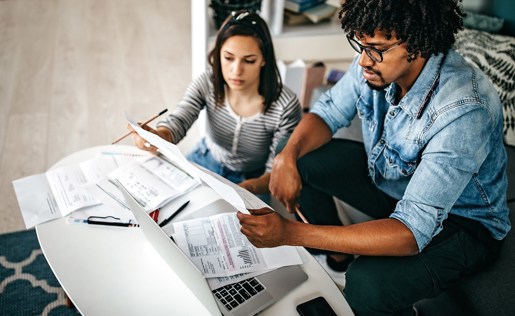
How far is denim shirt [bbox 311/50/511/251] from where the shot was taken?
107 centimetres

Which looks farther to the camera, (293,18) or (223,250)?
(293,18)

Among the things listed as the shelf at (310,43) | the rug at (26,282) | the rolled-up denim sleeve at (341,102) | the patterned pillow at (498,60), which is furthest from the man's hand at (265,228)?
the shelf at (310,43)

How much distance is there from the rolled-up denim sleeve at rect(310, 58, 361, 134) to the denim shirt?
0.07 ft

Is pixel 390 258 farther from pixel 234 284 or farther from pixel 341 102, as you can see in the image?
pixel 341 102

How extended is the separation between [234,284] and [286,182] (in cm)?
39

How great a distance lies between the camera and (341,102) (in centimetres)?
149

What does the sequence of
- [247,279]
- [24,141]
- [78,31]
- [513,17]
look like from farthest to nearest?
[78,31] < [24,141] < [513,17] < [247,279]

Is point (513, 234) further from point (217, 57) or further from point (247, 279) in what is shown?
point (217, 57)

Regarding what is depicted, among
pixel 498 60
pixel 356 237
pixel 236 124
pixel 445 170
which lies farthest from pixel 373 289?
pixel 498 60

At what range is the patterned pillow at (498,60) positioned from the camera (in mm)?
1696

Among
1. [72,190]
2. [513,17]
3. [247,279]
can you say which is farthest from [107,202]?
[513,17]

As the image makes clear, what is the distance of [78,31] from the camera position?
3061 millimetres

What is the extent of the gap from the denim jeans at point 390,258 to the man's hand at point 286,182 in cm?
16

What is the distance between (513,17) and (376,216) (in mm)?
1091
